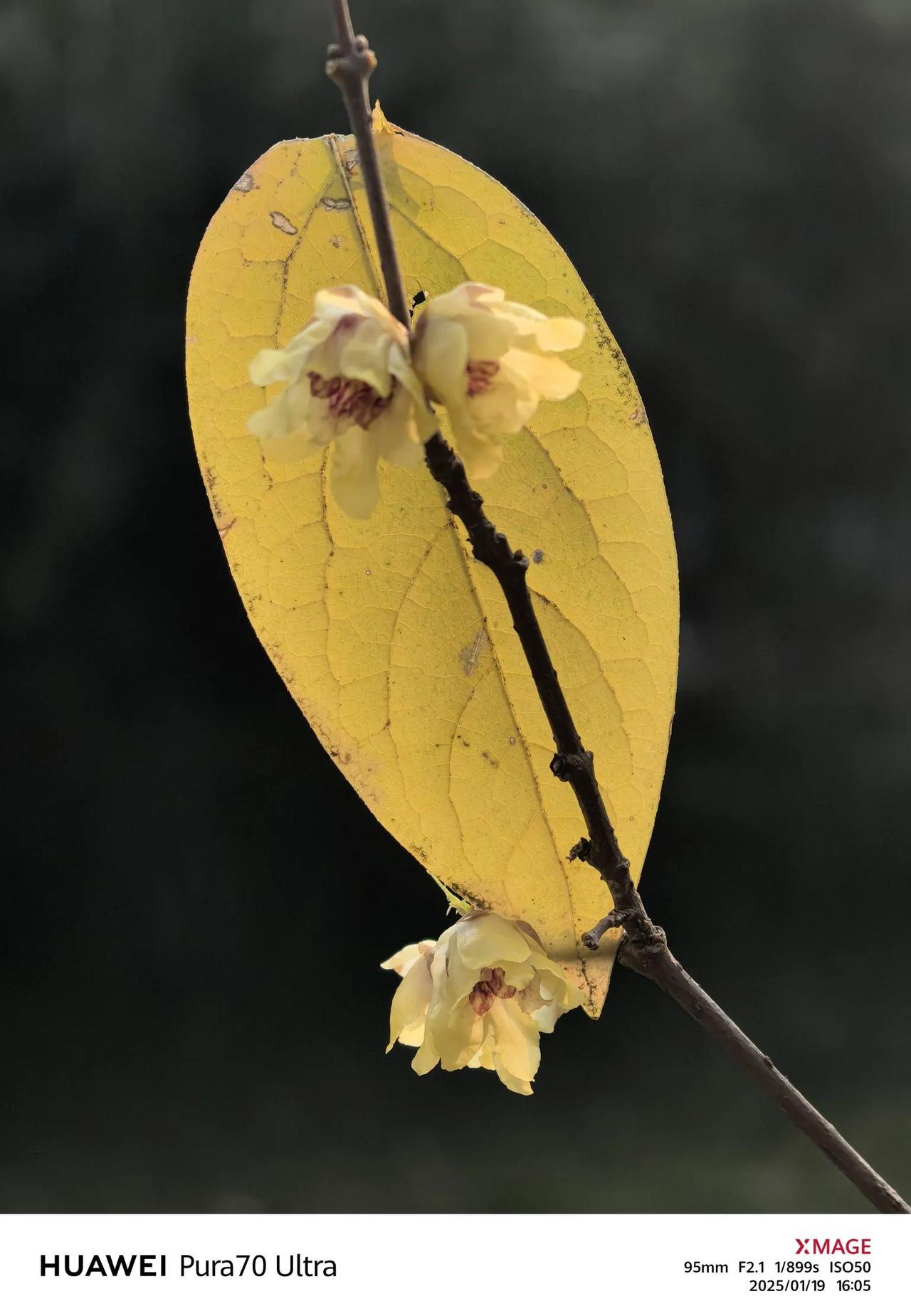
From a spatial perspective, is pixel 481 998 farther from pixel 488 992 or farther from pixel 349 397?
pixel 349 397

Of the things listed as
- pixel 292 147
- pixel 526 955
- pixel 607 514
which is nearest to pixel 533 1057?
pixel 526 955
